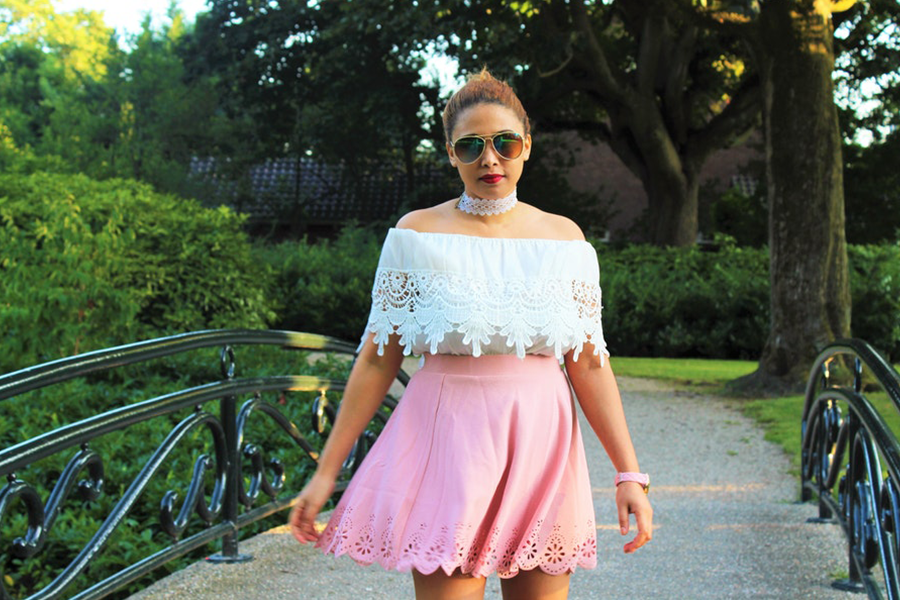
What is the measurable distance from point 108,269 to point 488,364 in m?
7.21

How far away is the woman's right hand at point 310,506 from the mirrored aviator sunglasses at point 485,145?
85 cm

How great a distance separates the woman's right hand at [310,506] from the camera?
2.54 m

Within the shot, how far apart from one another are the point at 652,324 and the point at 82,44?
46.1m

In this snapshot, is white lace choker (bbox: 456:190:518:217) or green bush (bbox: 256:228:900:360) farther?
green bush (bbox: 256:228:900:360)

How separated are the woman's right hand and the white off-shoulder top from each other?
1.13ft

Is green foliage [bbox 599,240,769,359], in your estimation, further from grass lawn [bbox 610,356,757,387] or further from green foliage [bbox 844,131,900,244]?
green foliage [bbox 844,131,900,244]

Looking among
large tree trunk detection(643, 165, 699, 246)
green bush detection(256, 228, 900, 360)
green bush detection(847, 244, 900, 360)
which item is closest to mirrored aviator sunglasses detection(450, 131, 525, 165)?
green bush detection(256, 228, 900, 360)

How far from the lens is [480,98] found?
2.62 m

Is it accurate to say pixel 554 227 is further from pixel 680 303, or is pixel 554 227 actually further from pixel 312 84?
pixel 312 84

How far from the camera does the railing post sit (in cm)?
484

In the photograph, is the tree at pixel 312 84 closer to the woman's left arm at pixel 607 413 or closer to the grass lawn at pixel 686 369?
the grass lawn at pixel 686 369

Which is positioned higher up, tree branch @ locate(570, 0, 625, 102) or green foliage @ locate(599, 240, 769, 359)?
tree branch @ locate(570, 0, 625, 102)

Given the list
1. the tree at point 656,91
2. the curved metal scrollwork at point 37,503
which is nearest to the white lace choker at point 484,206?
the curved metal scrollwork at point 37,503

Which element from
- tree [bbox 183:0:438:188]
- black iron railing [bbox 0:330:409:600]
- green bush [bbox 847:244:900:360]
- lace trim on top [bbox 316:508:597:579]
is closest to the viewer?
lace trim on top [bbox 316:508:597:579]
